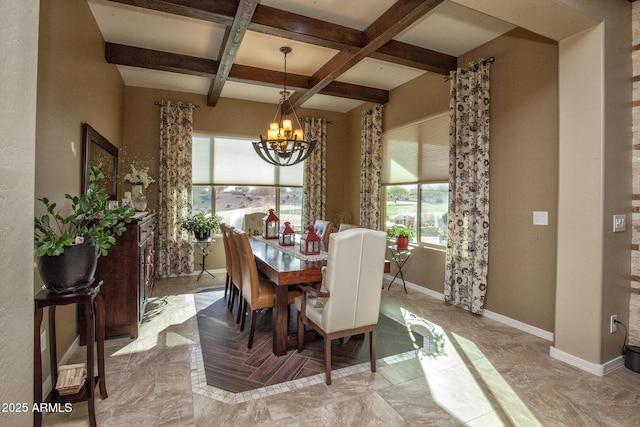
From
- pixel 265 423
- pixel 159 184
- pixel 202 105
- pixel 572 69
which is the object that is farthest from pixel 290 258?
pixel 202 105

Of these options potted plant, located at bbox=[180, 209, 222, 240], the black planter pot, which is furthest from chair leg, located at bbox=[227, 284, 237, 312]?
the black planter pot

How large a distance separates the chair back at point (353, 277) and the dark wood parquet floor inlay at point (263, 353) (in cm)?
48

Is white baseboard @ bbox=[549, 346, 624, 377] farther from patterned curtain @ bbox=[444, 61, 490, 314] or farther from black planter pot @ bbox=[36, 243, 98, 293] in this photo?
black planter pot @ bbox=[36, 243, 98, 293]

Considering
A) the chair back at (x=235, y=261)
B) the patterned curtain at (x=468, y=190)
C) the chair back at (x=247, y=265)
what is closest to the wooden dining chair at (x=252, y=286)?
the chair back at (x=247, y=265)

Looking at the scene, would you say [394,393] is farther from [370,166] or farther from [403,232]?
[370,166]

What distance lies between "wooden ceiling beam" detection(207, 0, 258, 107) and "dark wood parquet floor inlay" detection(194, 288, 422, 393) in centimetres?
293

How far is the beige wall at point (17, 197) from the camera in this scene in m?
0.88

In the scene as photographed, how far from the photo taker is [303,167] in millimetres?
6297

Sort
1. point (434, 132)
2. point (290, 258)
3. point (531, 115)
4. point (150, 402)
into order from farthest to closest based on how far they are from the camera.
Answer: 1. point (434, 132)
2. point (531, 115)
3. point (290, 258)
4. point (150, 402)

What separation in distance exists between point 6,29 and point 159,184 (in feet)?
15.7

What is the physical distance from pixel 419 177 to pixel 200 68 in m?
3.39

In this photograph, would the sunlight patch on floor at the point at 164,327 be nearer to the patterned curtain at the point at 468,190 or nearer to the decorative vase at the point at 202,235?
the decorative vase at the point at 202,235

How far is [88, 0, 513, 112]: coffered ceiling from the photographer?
10.00 feet

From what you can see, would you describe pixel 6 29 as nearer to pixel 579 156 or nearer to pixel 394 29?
pixel 394 29
